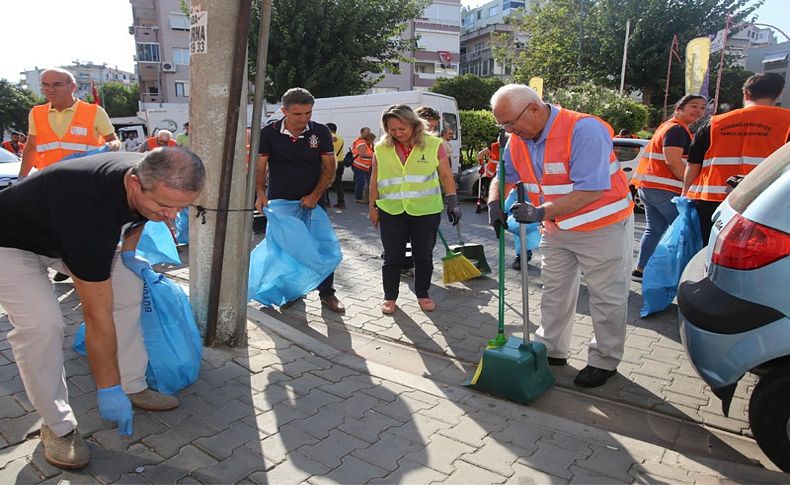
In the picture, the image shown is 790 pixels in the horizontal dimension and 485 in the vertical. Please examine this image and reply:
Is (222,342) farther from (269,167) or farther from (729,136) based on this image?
(729,136)

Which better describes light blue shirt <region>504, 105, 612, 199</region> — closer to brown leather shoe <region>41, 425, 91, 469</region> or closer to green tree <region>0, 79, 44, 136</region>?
brown leather shoe <region>41, 425, 91, 469</region>

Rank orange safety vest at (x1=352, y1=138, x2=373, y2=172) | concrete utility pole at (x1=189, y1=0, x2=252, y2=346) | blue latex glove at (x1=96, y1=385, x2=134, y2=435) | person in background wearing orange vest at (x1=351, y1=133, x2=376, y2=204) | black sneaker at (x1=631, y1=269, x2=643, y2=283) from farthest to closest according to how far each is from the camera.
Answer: orange safety vest at (x1=352, y1=138, x2=373, y2=172)
person in background wearing orange vest at (x1=351, y1=133, x2=376, y2=204)
black sneaker at (x1=631, y1=269, x2=643, y2=283)
concrete utility pole at (x1=189, y1=0, x2=252, y2=346)
blue latex glove at (x1=96, y1=385, x2=134, y2=435)

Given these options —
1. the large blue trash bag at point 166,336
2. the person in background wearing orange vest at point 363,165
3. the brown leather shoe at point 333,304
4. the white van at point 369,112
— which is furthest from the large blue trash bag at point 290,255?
the white van at point 369,112

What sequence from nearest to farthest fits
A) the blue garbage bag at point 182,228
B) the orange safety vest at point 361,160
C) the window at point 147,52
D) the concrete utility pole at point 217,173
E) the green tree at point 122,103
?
the concrete utility pole at point 217,173, the blue garbage bag at point 182,228, the orange safety vest at point 361,160, the window at point 147,52, the green tree at point 122,103

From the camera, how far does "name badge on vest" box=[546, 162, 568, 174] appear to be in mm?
3061

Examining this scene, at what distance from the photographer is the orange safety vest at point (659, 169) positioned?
506 centimetres

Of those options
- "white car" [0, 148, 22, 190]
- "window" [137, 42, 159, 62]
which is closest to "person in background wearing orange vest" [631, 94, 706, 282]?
"white car" [0, 148, 22, 190]

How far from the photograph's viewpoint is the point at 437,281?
223 inches

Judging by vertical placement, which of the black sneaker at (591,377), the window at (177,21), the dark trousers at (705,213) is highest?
the window at (177,21)

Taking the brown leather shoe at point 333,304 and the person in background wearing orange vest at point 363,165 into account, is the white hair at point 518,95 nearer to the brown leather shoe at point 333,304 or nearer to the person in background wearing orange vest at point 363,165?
the brown leather shoe at point 333,304

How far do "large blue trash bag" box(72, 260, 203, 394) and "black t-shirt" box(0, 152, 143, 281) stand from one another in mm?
651

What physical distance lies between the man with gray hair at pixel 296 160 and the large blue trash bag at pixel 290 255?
0.41ft

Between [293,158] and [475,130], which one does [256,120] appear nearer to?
[293,158]

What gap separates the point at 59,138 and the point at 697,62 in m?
12.9
